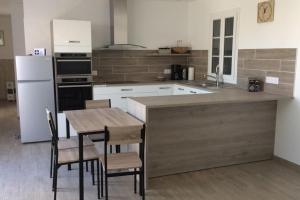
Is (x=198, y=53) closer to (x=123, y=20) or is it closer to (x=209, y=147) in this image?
(x=123, y=20)

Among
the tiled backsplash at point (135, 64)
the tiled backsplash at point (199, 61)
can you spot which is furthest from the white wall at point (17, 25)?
the tiled backsplash at point (199, 61)

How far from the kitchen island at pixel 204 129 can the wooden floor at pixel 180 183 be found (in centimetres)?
14

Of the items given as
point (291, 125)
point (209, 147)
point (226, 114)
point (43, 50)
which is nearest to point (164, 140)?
point (209, 147)

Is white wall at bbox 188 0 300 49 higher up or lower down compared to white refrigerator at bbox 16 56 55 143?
higher up

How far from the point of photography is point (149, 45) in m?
5.99

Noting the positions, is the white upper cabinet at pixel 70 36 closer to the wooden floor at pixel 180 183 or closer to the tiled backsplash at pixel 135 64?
the tiled backsplash at pixel 135 64

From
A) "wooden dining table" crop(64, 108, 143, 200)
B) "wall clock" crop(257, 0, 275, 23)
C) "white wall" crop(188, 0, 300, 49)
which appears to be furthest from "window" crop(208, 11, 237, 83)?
"wooden dining table" crop(64, 108, 143, 200)

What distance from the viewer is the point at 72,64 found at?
490 cm

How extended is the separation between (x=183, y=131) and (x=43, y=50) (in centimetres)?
281

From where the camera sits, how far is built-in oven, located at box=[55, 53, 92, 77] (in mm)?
4840

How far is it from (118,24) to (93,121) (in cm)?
287

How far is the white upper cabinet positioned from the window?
2.21 meters

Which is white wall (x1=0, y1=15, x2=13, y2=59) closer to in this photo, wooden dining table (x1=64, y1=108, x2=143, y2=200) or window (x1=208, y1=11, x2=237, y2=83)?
window (x1=208, y1=11, x2=237, y2=83)

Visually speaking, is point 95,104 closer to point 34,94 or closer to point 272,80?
point 34,94
